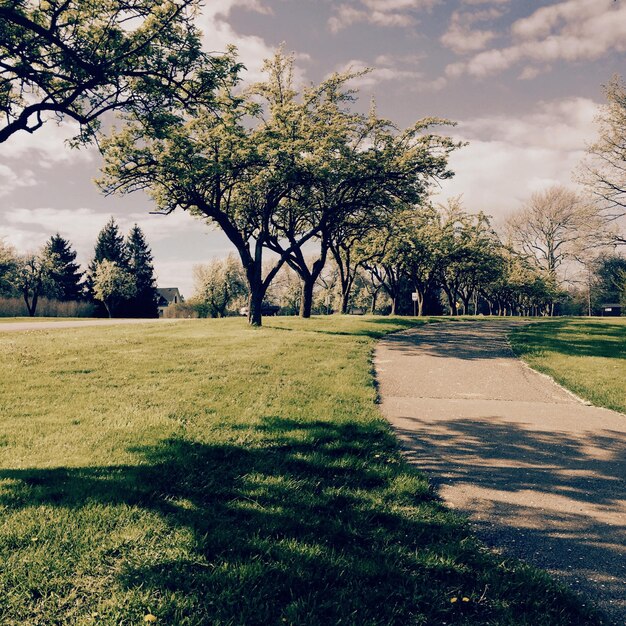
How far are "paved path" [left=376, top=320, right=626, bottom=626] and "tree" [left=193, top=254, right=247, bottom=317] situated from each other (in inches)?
2554

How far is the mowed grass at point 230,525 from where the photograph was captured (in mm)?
2832

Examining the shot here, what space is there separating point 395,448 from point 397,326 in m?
15.9

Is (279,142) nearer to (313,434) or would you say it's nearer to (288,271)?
(313,434)

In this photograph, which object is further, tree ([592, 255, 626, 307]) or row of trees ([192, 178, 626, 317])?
tree ([592, 255, 626, 307])

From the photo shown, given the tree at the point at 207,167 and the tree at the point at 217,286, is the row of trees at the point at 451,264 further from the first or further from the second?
the tree at the point at 207,167

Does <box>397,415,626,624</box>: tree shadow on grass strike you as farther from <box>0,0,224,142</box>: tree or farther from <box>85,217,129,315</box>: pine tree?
<box>85,217,129,315</box>: pine tree

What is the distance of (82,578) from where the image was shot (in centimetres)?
301

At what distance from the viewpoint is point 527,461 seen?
5.47 metres

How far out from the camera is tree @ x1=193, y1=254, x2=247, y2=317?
72.9 metres

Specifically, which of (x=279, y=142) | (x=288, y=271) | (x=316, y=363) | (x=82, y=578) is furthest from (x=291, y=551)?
(x=288, y=271)

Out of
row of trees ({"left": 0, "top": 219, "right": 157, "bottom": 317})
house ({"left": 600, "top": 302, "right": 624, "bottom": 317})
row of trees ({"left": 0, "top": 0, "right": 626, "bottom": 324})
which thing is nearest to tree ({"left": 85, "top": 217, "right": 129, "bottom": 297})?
row of trees ({"left": 0, "top": 219, "right": 157, "bottom": 317})

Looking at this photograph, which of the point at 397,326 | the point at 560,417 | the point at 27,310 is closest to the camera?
the point at 560,417

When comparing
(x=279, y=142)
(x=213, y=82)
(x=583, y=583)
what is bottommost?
(x=583, y=583)

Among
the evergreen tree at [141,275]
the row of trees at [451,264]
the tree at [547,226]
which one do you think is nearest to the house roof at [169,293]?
the row of trees at [451,264]
